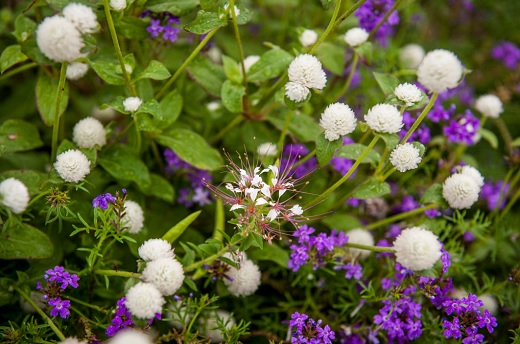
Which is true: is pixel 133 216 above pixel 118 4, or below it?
below

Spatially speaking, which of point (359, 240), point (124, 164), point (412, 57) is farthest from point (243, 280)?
point (412, 57)

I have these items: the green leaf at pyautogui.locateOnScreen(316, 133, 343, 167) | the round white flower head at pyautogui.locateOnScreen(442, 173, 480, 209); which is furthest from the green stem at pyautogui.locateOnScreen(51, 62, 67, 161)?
the round white flower head at pyautogui.locateOnScreen(442, 173, 480, 209)

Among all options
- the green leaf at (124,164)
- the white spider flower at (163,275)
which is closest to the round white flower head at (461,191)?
the white spider flower at (163,275)

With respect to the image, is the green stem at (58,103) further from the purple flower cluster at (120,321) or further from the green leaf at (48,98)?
the purple flower cluster at (120,321)

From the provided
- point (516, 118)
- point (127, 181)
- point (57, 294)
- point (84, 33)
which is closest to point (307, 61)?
point (84, 33)

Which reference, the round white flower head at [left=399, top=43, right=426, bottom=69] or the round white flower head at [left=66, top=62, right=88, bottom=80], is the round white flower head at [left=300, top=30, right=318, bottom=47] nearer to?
the round white flower head at [left=399, top=43, right=426, bottom=69]

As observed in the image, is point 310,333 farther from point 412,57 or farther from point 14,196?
point 412,57
